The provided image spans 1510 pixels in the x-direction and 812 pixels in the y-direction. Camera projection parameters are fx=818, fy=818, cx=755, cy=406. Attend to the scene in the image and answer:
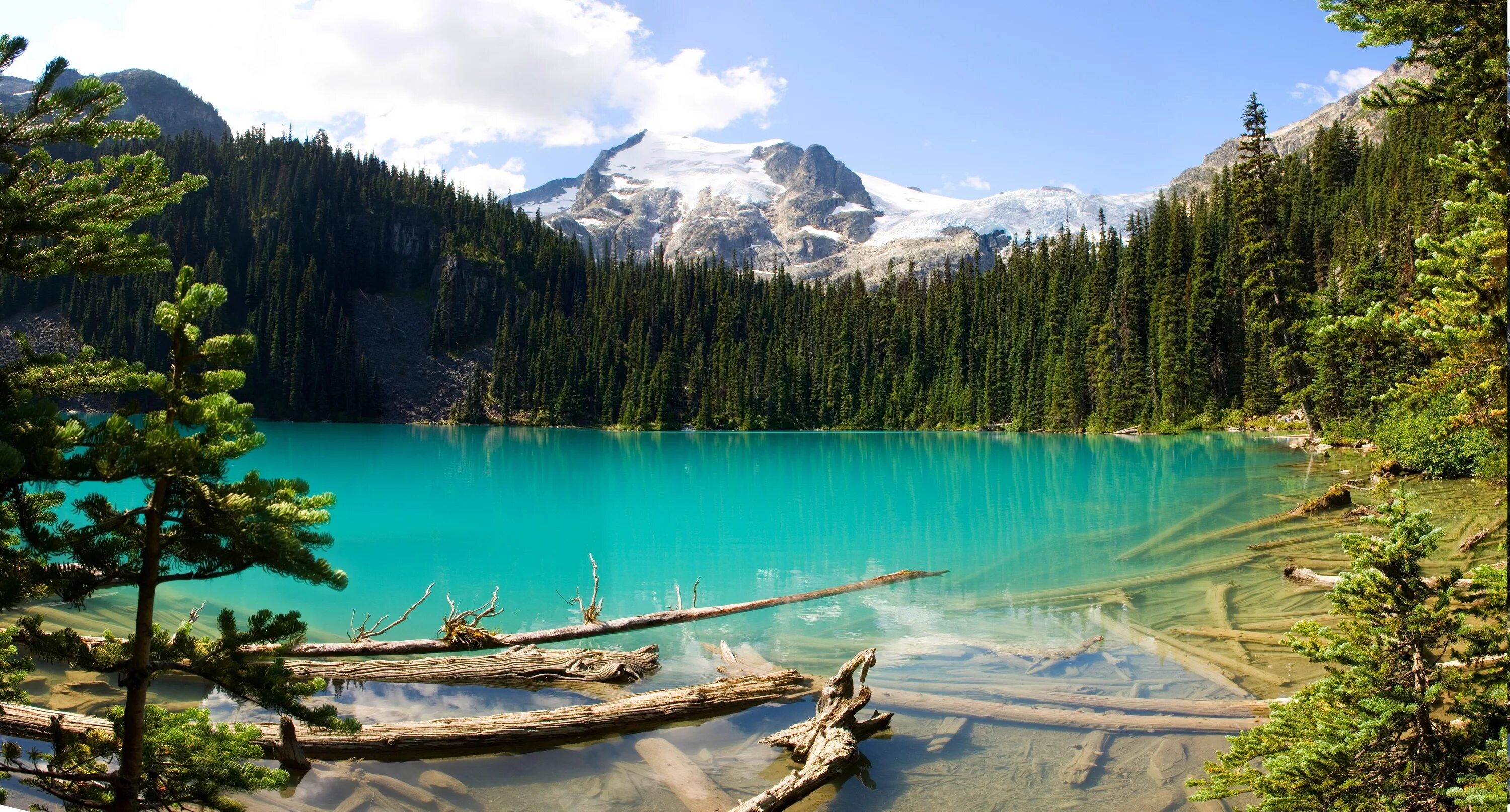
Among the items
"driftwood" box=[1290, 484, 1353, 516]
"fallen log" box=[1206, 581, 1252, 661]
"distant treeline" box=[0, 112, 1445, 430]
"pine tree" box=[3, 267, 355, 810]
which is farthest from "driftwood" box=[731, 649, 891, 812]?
"distant treeline" box=[0, 112, 1445, 430]

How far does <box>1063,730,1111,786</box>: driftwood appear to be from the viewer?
7855 millimetres

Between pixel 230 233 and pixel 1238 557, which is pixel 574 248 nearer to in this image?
pixel 230 233

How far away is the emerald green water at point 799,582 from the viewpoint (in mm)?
8055

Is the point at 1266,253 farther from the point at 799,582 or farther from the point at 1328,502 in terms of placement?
the point at 799,582

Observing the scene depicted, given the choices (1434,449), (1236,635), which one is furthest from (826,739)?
(1434,449)

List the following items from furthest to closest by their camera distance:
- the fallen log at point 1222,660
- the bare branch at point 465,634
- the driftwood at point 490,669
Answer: the bare branch at point 465,634, the driftwood at point 490,669, the fallen log at point 1222,660

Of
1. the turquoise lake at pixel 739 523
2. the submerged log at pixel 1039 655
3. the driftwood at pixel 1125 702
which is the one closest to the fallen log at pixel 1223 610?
the submerged log at pixel 1039 655

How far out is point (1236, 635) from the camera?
39.1 ft

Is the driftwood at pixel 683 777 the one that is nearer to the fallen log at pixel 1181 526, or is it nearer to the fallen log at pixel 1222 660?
the fallen log at pixel 1222 660

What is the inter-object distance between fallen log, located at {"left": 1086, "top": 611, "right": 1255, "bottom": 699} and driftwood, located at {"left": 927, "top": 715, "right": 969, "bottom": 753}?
340 centimetres

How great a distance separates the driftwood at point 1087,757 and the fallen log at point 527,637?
6.96m

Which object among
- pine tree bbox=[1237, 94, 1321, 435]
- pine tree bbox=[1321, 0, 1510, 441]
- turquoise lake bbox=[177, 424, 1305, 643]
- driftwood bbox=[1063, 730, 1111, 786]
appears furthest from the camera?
pine tree bbox=[1237, 94, 1321, 435]

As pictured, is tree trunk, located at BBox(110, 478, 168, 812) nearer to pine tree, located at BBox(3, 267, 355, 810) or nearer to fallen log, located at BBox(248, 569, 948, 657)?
pine tree, located at BBox(3, 267, 355, 810)

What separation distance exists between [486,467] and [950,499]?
98.3ft
